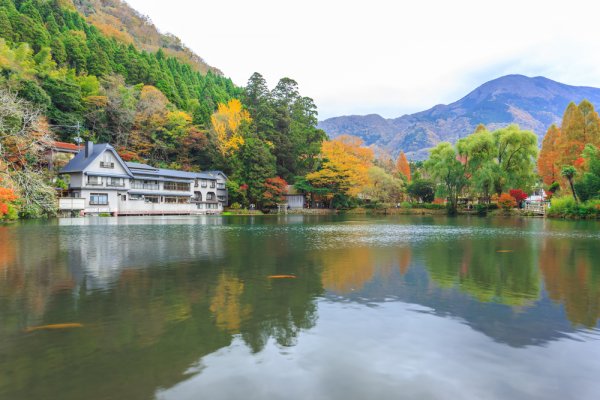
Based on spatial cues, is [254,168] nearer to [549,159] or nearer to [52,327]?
[549,159]

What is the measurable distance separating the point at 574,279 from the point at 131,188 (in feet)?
151

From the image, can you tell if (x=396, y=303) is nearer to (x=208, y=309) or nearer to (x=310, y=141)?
(x=208, y=309)

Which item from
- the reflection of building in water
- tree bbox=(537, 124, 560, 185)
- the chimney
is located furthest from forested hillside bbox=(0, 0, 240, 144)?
tree bbox=(537, 124, 560, 185)

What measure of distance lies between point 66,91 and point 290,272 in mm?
51349

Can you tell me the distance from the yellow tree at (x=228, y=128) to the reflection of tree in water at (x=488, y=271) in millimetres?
45769

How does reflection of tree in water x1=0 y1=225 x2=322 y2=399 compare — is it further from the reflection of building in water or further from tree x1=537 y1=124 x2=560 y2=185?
tree x1=537 y1=124 x2=560 y2=185

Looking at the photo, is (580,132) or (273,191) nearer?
(580,132)

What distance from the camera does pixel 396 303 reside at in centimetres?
719

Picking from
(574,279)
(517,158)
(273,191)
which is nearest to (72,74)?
(273,191)

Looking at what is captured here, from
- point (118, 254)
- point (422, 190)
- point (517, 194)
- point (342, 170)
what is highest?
point (342, 170)

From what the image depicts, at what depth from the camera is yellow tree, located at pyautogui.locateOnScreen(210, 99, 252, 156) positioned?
57812 mm

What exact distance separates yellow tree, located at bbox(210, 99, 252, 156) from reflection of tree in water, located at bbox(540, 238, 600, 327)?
1875 inches

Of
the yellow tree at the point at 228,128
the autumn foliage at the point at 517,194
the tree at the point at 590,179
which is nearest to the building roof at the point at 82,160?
the yellow tree at the point at 228,128

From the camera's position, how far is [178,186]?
169 feet
